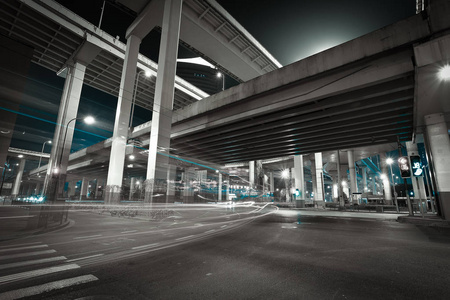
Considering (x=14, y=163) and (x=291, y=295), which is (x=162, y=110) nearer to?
(x=291, y=295)

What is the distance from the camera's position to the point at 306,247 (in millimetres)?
6895

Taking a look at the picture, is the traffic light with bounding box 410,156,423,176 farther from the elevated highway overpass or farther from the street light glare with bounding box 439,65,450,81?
the street light glare with bounding box 439,65,450,81

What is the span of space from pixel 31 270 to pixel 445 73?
1755 centimetres

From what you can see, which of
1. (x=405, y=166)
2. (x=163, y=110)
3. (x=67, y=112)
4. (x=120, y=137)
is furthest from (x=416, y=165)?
(x=67, y=112)

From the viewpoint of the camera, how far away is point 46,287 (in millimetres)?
3594

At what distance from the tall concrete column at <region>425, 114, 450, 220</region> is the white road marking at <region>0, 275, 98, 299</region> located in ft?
61.5

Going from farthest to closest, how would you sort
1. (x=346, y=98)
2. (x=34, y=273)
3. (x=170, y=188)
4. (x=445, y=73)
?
(x=170, y=188) → (x=346, y=98) → (x=445, y=73) → (x=34, y=273)

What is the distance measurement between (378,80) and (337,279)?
39.0ft

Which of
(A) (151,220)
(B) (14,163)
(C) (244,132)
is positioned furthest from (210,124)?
(B) (14,163)

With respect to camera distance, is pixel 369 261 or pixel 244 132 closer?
pixel 369 261

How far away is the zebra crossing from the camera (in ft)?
11.5

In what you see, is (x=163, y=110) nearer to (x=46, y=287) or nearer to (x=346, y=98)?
(x=346, y=98)

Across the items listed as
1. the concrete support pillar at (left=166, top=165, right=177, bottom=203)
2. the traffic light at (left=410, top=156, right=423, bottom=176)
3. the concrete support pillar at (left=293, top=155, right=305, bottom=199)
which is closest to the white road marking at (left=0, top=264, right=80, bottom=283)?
the concrete support pillar at (left=166, top=165, right=177, bottom=203)

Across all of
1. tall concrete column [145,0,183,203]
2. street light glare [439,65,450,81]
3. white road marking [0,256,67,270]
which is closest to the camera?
white road marking [0,256,67,270]
